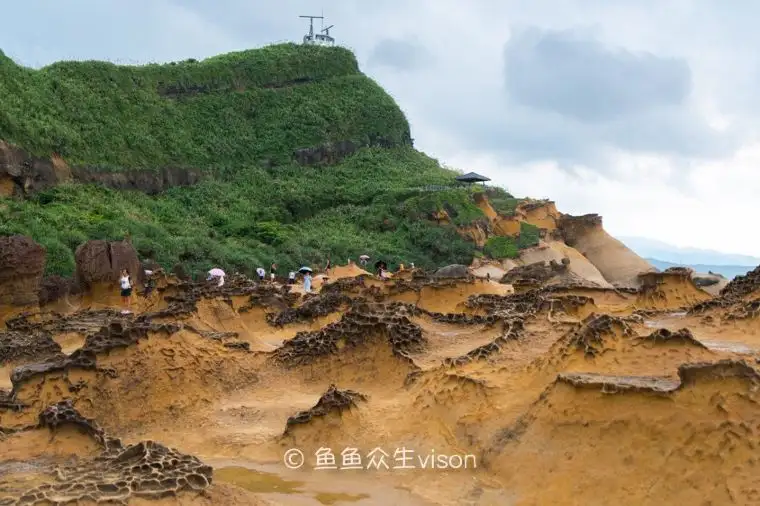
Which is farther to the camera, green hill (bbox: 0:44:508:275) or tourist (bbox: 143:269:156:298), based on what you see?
green hill (bbox: 0:44:508:275)

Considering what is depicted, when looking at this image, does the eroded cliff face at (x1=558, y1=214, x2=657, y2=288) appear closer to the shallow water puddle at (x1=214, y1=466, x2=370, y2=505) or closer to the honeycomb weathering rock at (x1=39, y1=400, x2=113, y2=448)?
the shallow water puddle at (x1=214, y1=466, x2=370, y2=505)

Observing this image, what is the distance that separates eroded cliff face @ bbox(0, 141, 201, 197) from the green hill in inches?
15.8

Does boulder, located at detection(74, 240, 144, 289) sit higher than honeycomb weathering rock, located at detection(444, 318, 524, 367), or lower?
higher

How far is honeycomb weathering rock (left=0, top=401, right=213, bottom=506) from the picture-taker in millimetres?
4621

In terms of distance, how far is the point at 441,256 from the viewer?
33750mm

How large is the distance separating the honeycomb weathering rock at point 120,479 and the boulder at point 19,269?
9171 mm

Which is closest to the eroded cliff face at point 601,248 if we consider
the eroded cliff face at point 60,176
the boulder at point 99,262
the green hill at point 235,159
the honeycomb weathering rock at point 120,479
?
the green hill at point 235,159

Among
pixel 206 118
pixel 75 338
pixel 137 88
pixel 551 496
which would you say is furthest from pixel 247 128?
pixel 551 496

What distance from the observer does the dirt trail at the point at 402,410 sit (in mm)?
5457

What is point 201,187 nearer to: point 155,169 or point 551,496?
point 155,169

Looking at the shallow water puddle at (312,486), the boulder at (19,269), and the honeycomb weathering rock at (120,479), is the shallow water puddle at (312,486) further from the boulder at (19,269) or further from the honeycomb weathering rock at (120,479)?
the boulder at (19,269)

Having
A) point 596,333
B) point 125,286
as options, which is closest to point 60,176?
point 125,286

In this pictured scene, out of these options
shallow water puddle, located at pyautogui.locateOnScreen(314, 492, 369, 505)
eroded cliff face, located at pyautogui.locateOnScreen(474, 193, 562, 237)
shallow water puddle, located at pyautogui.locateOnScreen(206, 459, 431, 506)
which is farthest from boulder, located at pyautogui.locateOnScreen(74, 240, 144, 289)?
eroded cliff face, located at pyautogui.locateOnScreen(474, 193, 562, 237)

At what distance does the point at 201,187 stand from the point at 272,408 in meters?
32.5
